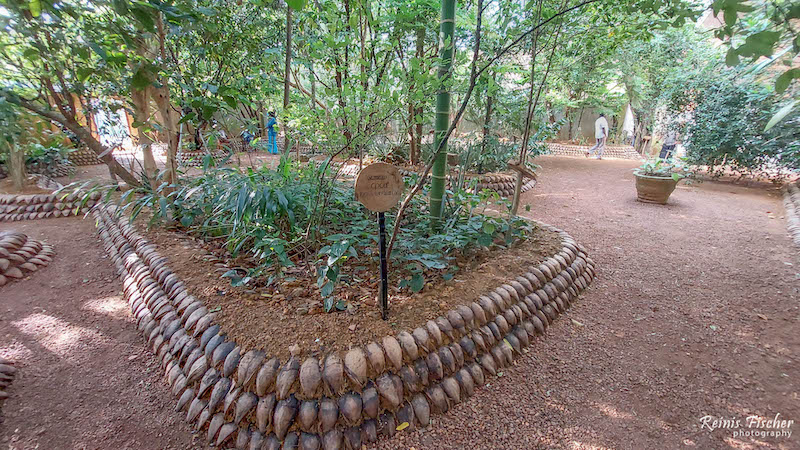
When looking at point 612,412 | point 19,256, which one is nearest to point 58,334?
point 19,256

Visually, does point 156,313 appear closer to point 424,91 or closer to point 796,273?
point 424,91

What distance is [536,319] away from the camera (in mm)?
1959

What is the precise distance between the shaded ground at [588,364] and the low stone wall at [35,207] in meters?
1.32

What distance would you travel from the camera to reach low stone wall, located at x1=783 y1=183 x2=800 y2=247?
3.36m

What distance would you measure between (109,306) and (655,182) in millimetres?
5889

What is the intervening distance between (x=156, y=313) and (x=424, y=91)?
1.90 m

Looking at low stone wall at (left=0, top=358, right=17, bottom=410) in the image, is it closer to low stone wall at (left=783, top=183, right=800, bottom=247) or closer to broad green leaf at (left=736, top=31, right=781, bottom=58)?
broad green leaf at (left=736, top=31, right=781, bottom=58)

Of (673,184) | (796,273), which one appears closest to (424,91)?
(796,273)

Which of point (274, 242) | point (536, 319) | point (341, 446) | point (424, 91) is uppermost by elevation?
point (424, 91)

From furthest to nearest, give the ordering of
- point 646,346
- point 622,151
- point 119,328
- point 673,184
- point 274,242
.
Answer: point 622,151 → point 673,184 → point 119,328 → point 646,346 → point 274,242

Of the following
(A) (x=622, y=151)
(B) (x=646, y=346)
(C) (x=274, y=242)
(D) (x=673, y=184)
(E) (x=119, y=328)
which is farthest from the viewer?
(A) (x=622, y=151)

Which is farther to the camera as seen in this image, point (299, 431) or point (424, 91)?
point (424, 91)

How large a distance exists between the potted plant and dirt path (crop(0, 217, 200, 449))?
216 inches

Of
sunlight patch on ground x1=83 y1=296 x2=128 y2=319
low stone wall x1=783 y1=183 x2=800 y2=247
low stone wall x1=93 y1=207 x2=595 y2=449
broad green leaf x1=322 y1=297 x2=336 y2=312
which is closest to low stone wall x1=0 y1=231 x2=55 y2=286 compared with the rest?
sunlight patch on ground x1=83 y1=296 x2=128 y2=319
